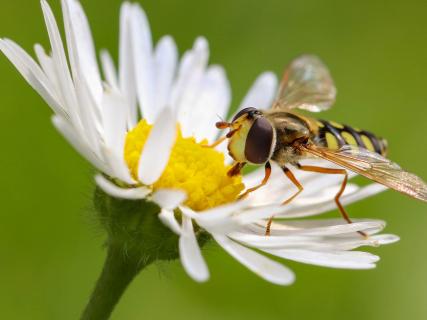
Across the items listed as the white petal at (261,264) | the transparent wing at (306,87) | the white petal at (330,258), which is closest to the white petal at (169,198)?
the white petal at (261,264)

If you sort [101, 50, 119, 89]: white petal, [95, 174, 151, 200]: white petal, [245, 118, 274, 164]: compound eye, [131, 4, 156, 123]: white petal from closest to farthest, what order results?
[95, 174, 151, 200]: white petal
[245, 118, 274, 164]: compound eye
[101, 50, 119, 89]: white petal
[131, 4, 156, 123]: white petal

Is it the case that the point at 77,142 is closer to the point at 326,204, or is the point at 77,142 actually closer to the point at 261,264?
the point at 261,264

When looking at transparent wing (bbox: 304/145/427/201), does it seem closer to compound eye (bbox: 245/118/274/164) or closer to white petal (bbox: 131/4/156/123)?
compound eye (bbox: 245/118/274/164)

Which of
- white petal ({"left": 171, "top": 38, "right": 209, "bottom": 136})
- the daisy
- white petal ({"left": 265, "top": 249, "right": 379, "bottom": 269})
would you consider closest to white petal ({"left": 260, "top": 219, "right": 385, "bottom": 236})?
the daisy

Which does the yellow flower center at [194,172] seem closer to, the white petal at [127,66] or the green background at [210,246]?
the green background at [210,246]

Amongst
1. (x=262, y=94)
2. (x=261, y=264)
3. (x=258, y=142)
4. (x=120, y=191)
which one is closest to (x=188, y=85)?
(x=262, y=94)

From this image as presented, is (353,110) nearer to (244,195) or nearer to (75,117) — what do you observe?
(244,195)
